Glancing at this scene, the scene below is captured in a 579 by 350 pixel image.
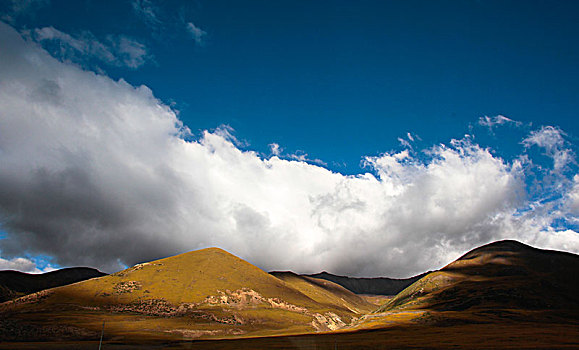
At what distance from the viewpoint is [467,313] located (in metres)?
187

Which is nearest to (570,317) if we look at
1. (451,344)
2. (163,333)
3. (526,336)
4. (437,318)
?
(437,318)

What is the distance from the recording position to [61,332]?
153125 millimetres

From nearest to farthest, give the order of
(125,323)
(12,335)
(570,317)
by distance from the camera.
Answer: (12,335), (570,317), (125,323)

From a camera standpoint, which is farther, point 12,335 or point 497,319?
point 497,319

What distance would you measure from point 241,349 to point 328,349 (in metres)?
27.9

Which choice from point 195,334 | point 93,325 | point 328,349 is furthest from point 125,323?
point 328,349

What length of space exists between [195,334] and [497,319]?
15828cm

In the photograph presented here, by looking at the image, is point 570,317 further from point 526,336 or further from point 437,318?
point 526,336

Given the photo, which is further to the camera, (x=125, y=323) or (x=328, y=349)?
(x=125, y=323)

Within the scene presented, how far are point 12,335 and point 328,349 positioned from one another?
393 ft

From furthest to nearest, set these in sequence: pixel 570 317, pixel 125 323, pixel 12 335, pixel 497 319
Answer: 1. pixel 125 323
2. pixel 570 317
3. pixel 497 319
4. pixel 12 335

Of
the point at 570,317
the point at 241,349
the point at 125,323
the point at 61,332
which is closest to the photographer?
the point at 241,349

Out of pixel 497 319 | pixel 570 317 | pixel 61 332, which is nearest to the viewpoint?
pixel 61 332

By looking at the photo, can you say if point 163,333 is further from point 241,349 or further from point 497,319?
point 497,319
